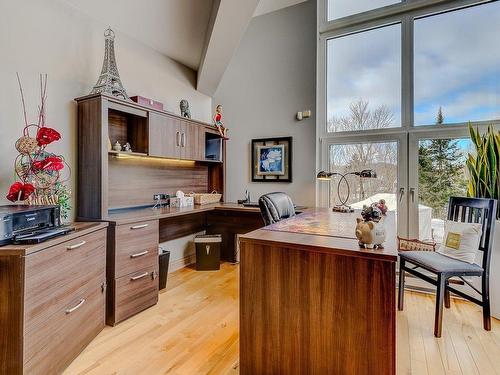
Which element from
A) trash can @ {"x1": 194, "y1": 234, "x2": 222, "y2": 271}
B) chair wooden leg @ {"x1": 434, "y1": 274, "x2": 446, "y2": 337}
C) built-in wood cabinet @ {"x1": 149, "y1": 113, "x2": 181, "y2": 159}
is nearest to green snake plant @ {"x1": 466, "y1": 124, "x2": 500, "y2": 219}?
chair wooden leg @ {"x1": 434, "y1": 274, "x2": 446, "y2": 337}

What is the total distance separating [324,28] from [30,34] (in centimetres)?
324

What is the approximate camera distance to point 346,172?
3.56 metres

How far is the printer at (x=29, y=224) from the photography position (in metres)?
1.49

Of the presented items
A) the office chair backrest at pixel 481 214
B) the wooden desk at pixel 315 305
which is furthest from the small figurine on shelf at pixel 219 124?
the office chair backrest at pixel 481 214

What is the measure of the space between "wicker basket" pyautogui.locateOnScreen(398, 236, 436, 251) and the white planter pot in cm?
52

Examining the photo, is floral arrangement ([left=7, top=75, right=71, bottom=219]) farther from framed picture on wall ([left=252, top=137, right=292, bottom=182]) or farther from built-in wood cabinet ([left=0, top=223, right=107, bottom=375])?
framed picture on wall ([left=252, top=137, right=292, bottom=182])

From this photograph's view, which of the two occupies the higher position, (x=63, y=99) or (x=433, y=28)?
(x=433, y=28)

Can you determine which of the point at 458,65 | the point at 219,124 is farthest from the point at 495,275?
the point at 219,124

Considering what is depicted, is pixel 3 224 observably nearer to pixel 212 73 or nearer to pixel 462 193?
pixel 212 73

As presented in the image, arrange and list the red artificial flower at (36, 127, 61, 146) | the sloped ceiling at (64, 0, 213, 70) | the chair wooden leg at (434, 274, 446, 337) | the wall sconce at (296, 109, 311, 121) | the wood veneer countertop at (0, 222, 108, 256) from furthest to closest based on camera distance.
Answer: the wall sconce at (296, 109, 311, 121) → the sloped ceiling at (64, 0, 213, 70) → the chair wooden leg at (434, 274, 446, 337) → the red artificial flower at (36, 127, 61, 146) → the wood veneer countertop at (0, 222, 108, 256)

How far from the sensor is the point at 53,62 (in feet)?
7.67

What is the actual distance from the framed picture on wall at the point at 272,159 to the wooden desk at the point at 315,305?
225 centimetres

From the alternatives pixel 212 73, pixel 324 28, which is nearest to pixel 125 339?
pixel 212 73

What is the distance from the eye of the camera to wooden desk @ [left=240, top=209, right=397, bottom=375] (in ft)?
4.24
